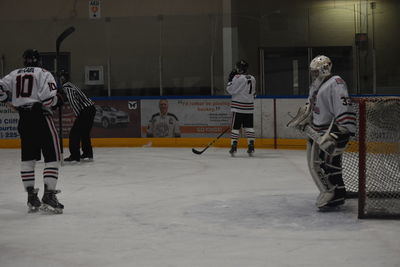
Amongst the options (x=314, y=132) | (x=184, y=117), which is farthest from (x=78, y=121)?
(x=314, y=132)

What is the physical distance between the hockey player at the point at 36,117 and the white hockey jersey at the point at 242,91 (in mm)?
4481

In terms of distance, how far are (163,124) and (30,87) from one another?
20.2 feet

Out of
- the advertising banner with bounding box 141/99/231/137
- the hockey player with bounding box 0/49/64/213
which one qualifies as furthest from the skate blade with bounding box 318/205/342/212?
the advertising banner with bounding box 141/99/231/137

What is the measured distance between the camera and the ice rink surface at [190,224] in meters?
4.27

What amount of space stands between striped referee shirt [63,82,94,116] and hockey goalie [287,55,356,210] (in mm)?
4421

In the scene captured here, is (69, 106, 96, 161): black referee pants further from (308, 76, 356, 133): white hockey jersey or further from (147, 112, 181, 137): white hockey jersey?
(308, 76, 356, 133): white hockey jersey

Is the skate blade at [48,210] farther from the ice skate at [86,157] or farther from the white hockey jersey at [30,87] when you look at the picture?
the ice skate at [86,157]

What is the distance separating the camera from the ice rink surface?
4.27 m

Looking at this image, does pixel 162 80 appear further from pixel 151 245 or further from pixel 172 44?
pixel 151 245

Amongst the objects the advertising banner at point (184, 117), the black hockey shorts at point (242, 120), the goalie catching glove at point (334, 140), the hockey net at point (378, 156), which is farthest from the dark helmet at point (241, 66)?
the goalie catching glove at point (334, 140)

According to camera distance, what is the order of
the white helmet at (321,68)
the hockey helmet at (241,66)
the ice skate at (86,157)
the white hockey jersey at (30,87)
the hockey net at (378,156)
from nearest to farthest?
1. the hockey net at (378,156)
2. the white helmet at (321,68)
3. the white hockey jersey at (30,87)
4. the ice skate at (86,157)
5. the hockey helmet at (241,66)

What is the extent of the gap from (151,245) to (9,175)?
4390mm

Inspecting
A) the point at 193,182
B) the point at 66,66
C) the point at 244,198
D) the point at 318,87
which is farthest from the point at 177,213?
the point at 66,66

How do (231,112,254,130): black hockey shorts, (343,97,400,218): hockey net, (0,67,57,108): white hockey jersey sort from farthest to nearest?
1. (231,112,254,130): black hockey shorts
2. (0,67,57,108): white hockey jersey
3. (343,97,400,218): hockey net
